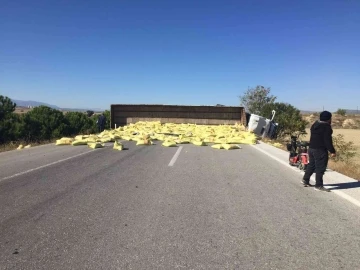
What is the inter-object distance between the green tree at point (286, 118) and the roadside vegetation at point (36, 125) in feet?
41.5

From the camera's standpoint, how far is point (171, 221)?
15.8 feet

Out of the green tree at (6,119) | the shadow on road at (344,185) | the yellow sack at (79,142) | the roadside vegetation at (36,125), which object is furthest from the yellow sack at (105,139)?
the shadow on road at (344,185)

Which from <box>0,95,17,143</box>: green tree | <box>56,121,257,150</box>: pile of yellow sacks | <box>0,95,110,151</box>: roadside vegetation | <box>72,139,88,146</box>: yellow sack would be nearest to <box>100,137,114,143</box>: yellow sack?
<box>56,121,257,150</box>: pile of yellow sacks

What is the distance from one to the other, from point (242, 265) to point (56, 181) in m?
5.15

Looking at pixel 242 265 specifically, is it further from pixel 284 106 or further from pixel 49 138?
pixel 284 106

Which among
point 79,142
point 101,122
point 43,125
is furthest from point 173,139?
point 43,125

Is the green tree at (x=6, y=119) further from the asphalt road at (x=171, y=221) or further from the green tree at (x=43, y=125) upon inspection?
the asphalt road at (x=171, y=221)

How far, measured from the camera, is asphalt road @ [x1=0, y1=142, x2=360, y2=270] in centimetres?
362

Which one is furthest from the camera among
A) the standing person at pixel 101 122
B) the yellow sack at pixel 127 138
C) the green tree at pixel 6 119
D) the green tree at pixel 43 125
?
the standing person at pixel 101 122

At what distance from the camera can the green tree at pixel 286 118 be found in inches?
826

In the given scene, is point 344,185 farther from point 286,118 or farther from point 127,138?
point 286,118

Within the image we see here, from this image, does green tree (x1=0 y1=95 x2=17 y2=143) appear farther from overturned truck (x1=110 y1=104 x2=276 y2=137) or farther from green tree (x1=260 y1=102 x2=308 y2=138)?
green tree (x1=260 y1=102 x2=308 y2=138)

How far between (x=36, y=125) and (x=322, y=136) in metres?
17.1

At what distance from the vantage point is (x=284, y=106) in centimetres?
2545
